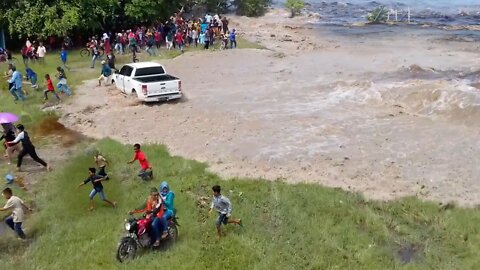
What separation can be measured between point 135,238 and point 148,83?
12.5 m

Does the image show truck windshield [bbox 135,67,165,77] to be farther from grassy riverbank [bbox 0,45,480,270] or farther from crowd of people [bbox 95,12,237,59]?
grassy riverbank [bbox 0,45,480,270]

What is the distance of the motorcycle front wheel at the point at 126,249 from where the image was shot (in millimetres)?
11438

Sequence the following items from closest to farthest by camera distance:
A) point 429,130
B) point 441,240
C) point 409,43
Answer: point 441,240, point 429,130, point 409,43

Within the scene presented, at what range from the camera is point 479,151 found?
1759 cm

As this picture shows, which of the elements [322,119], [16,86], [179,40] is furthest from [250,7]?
[322,119]

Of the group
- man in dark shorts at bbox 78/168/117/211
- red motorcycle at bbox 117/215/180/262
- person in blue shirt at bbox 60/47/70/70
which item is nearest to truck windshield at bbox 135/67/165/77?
person in blue shirt at bbox 60/47/70/70

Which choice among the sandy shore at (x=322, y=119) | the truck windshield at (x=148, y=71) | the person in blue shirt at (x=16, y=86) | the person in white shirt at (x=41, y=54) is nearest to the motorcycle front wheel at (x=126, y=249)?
the sandy shore at (x=322, y=119)

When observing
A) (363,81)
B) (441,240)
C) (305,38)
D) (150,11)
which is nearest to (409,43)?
(305,38)

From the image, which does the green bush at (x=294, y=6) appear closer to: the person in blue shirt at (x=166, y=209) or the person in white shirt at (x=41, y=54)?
the person in white shirt at (x=41, y=54)

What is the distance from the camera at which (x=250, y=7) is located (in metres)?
53.1

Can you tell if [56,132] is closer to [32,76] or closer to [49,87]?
[49,87]

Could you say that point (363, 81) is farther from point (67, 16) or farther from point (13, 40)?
point (13, 40)

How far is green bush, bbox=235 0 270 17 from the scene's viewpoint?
53000 mm

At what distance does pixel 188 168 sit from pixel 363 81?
12695mm
